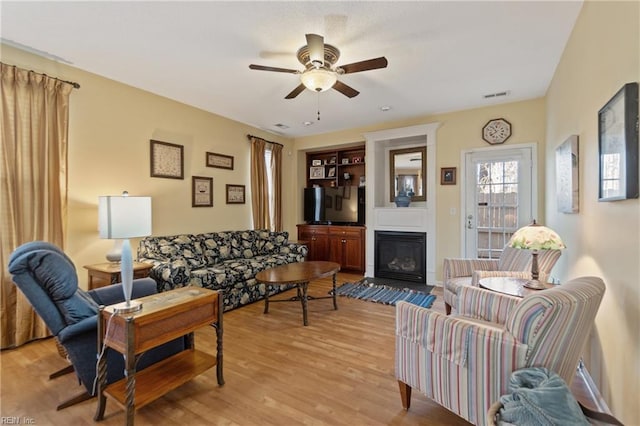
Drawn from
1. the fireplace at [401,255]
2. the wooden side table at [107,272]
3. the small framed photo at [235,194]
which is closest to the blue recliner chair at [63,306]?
the wooden side table at [107,272]

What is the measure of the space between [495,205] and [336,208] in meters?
2.75

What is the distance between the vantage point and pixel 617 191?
4.96 ft

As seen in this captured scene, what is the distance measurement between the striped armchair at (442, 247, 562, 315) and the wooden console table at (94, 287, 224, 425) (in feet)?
6.81

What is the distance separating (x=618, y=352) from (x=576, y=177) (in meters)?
1.34

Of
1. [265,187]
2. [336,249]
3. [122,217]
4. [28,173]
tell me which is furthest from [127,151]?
[336,249]

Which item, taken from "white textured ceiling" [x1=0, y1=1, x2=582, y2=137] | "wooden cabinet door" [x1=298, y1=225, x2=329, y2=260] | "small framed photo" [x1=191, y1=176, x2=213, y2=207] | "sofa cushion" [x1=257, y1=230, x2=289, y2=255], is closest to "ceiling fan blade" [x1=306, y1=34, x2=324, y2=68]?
"white textured ceiling" [x1=0, y1=1, x2=582, y2=137]

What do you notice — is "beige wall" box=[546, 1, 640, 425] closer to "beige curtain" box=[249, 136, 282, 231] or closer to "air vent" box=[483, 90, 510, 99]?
"air vent" box=[483, 90, 510, 99]

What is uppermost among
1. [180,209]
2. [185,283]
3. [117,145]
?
[117,145]

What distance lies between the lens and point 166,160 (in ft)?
12.9

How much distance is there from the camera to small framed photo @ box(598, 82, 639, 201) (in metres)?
1.33

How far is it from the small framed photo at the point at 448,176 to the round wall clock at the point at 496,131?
0.62 m

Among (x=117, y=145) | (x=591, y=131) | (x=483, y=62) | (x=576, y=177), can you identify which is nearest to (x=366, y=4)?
(x=483, y=62)

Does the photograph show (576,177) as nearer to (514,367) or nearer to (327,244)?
(514,367)

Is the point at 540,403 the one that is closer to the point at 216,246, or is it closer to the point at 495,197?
the point at 495,197
